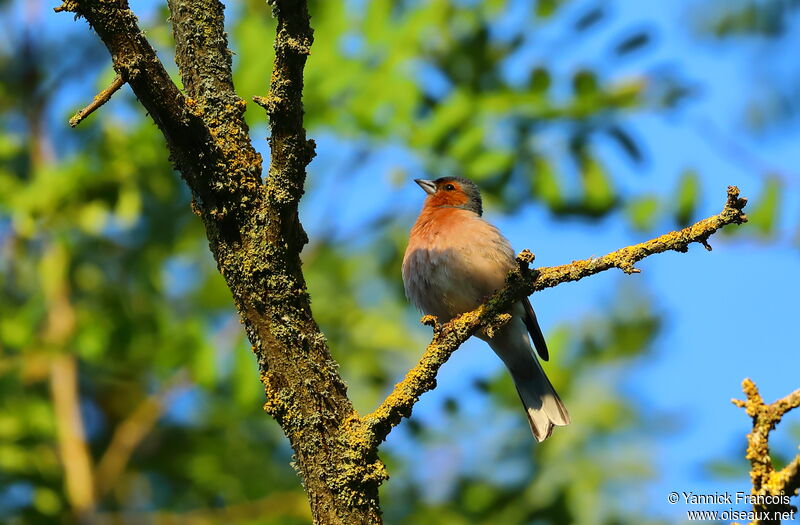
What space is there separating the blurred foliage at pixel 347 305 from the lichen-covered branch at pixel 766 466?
3659 millimetres

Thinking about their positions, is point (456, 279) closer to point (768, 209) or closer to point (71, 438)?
point (768, 209)

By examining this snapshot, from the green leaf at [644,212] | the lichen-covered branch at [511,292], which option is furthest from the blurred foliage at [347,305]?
the lichen-covered branch at [511,292]

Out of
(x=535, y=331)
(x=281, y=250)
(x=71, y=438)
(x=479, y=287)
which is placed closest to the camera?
(x=281, y=250)

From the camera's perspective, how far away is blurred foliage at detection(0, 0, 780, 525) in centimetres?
643

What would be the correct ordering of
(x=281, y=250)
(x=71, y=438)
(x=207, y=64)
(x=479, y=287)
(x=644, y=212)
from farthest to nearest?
(x=71, y=438), (x=644, y=212), (x=479, y=287), (x=207, y=64), (x=281, y=250)

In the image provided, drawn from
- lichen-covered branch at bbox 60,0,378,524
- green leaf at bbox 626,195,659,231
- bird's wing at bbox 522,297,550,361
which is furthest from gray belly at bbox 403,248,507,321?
lichen-covered branch at bbox 60,0,378,524

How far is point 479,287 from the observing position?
6.10 m

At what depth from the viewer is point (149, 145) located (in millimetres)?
6570

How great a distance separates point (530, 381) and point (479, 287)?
2.44ft

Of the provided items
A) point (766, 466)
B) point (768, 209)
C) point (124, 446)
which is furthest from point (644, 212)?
point (124, 446)

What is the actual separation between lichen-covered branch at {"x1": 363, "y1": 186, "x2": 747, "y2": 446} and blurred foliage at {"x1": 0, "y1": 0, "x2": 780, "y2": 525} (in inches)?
112

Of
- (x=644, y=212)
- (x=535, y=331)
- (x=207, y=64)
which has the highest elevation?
(x=644, y=212)

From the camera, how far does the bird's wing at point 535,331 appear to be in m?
6.26

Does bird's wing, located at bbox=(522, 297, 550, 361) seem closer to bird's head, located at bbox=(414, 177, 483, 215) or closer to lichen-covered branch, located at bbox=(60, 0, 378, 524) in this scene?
bird's head, located at bbox=(414, 177, 483, 215)
